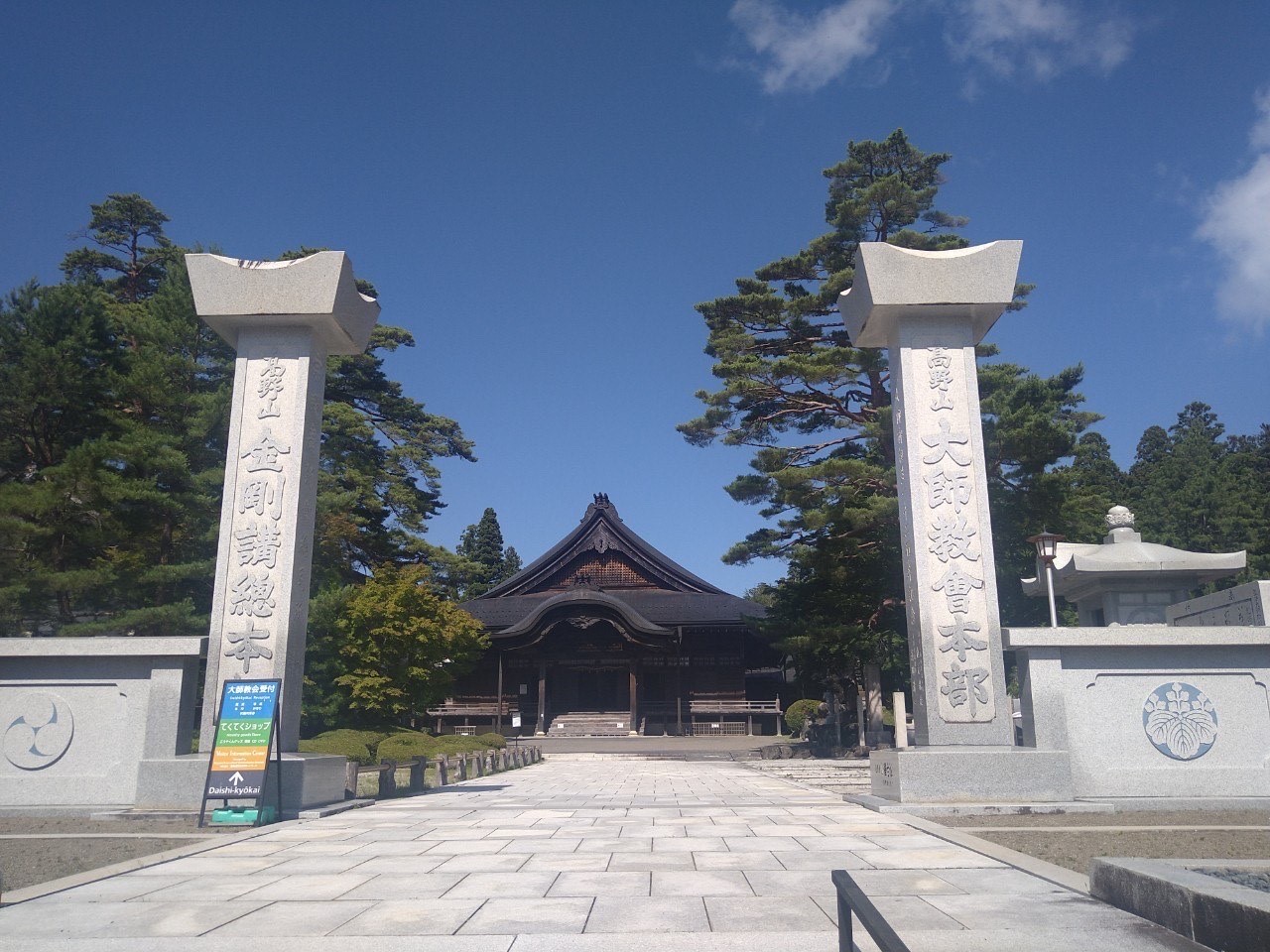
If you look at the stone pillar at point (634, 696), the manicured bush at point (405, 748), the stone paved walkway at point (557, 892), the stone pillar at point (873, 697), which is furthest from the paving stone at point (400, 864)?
the stone pillar at point (634, 696)

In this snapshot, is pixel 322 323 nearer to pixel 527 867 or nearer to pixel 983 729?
pixel 527 867

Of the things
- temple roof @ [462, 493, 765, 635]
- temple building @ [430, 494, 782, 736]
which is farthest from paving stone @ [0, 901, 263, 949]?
temple roof @ [462, 493, 765, 635]

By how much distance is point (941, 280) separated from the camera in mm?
12297

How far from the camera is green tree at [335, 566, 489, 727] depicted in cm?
2548

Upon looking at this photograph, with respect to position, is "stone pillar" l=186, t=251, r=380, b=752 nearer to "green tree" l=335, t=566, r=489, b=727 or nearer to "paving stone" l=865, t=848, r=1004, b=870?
"paving stone" l=865, t=848, r=1004, b=870

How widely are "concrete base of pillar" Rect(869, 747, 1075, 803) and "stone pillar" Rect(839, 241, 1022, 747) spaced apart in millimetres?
575

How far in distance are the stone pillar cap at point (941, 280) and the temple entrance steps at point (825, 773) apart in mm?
7514

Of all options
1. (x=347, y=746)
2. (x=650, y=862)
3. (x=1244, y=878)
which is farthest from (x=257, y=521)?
(x=1244, y=878)

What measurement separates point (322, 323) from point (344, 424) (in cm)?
1708

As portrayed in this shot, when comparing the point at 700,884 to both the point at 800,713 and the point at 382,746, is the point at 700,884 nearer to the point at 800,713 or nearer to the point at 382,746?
the point at 382,746

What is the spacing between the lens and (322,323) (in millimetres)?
12547

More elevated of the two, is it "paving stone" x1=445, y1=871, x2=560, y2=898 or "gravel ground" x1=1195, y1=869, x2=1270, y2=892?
"gravel ground" x1=1195, y1=869, x2=1270, y2=892

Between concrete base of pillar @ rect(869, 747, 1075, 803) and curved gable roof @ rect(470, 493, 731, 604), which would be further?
curved gable roof @ rect(470, 493, 731, 604)

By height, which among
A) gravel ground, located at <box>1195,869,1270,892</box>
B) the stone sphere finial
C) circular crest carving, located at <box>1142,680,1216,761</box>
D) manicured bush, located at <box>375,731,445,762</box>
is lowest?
manicured bush, located at <box>375,731,445,762</box>
